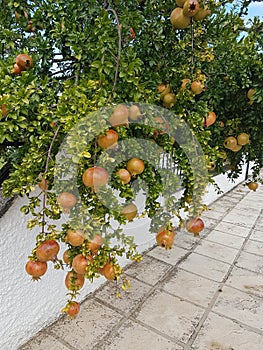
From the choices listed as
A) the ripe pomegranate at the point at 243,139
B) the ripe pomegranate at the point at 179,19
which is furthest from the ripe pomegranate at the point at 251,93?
the ripe pomegranate at the point at 179,19

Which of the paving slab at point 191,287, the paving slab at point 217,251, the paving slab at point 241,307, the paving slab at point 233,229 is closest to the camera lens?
the paving slab at point 241,307

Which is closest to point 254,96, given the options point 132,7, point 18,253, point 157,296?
point 132,7

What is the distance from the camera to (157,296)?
2219mm

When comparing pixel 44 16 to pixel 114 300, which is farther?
pixel 114 300

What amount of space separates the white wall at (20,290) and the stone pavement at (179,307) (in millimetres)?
104

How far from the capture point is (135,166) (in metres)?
0.93

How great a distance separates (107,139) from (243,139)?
3.06 feet

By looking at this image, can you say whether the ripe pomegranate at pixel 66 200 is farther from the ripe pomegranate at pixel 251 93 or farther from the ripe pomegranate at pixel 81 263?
the ripe pomegranate at pixel 251 93

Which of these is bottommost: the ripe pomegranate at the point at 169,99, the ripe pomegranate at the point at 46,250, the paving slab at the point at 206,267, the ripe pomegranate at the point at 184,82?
the paving slab at the point at 206,267

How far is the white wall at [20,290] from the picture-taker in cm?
154

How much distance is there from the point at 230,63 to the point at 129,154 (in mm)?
795

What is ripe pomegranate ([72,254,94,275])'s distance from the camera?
34.7 inches

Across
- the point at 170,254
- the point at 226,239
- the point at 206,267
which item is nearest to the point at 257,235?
the point at 226,239

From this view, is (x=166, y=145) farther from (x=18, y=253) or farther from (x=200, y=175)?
(x=18, y=253)
